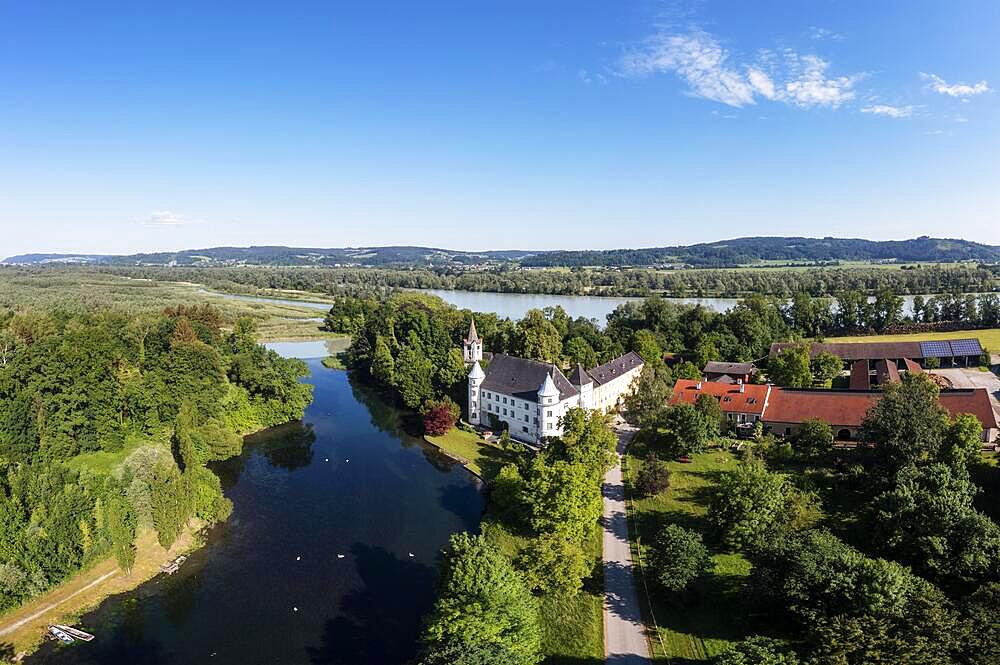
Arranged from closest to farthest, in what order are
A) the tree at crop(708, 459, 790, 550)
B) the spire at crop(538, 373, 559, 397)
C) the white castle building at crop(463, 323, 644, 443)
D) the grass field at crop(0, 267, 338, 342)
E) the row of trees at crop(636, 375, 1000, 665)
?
the row of trees at crop(636, 375, 1000, 665) → the tree at crop(708, 459, 790, 550) → the spire at crop(538, 373, 559, 397) → the white castle building at crop(463, 323, 644, 443) → the grass field at crop(0, 267, 338, 342)

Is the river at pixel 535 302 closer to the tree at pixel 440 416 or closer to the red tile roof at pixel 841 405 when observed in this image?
the tree at pixel 440 416

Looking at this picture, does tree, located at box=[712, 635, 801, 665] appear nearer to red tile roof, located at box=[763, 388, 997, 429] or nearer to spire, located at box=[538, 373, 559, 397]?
spire, located at box=[538, 373, 559, 397]

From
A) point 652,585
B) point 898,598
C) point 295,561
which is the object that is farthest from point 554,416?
point 898,598

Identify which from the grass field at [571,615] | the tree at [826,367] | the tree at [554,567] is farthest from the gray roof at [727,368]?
the tree at [554,567]

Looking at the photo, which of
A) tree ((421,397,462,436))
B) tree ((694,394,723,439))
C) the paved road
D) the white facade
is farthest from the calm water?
tree ((694,394,723,439))

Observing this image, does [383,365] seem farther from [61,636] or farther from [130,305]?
[130,305]

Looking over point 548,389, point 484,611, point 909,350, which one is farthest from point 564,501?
point 909,350
